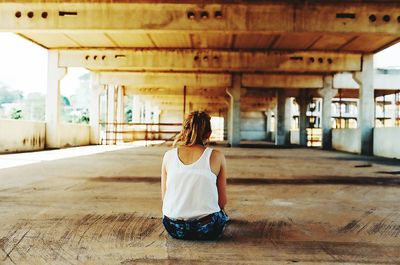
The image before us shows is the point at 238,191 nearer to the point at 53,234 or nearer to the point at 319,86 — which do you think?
the point at 53,234

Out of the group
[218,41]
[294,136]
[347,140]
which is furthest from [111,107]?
[347,140]

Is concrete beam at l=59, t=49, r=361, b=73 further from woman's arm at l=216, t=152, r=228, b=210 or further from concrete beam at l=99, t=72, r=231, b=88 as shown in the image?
woman's arm at l=216, t=152, r=228, b=210

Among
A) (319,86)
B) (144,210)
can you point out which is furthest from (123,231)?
(319,86)

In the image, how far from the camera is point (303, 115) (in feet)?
108

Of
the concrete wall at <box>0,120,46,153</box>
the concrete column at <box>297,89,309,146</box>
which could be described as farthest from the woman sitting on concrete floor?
the concrete column at <box>297,89,309,146</box>

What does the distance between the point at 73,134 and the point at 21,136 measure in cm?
664

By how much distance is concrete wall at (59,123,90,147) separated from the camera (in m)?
24.3

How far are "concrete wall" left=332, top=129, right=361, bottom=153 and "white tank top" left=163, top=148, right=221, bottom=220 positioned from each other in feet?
65.3

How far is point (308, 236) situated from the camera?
436 centimetres

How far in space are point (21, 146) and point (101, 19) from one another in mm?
9116

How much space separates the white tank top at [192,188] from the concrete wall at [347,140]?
1990 centimetres

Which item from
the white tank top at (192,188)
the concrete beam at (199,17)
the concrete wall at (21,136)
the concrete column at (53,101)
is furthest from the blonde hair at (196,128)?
the concrete column at (53,101)

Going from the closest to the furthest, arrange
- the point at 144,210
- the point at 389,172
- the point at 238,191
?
the point at 144,210 → the point at 238,191 → the point at 389,172

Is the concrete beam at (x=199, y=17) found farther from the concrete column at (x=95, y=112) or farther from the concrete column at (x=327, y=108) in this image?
the concrete column at (x=95, y=112)
